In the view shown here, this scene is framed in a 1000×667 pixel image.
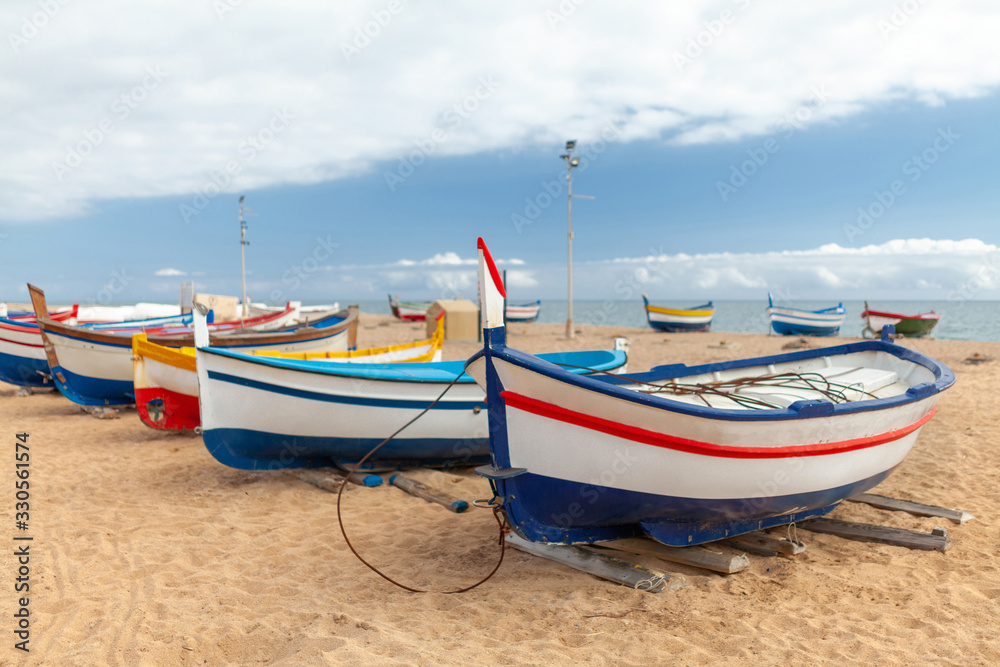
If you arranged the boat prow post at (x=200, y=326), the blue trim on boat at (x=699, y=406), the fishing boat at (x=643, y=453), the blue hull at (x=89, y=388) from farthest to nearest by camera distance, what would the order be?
the blue hull at (x=89, y=388) → the boat prow post at (x=200, y=326) → the fishing boat at (x=643, y=453) → the blue trim on boat at (x=699, y=406)

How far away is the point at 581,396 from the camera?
351 centimetres

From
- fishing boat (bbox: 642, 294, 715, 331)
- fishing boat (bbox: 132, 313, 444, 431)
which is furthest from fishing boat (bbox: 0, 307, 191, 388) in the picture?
fishing boat (bbox: 642, 294, 715, 331)

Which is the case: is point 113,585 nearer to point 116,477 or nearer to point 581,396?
point 116,477

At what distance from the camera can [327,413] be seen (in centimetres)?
618

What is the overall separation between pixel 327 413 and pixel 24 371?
9914 mm

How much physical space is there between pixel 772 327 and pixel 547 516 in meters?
30.4

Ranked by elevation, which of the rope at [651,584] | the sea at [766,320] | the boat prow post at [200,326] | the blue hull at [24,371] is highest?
the boat prow post at [200,326]

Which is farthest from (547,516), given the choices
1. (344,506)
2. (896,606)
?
(344,506)

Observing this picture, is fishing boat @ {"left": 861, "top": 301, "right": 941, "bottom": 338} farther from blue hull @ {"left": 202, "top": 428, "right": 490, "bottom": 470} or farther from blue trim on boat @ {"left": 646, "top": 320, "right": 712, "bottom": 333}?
blue hull @ {"left": 202, "top": 428, "right": 490, "bottom": 470}

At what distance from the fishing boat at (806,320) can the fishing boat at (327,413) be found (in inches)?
1055

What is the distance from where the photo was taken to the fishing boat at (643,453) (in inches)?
140

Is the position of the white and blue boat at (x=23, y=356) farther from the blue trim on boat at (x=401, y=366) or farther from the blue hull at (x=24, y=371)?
the blue trim on boat at (x=401, y=366)

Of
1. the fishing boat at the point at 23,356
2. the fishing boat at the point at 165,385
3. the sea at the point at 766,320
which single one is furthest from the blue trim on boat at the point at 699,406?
the sea at the point at 766,320

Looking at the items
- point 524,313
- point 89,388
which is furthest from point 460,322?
→ point 524,313
